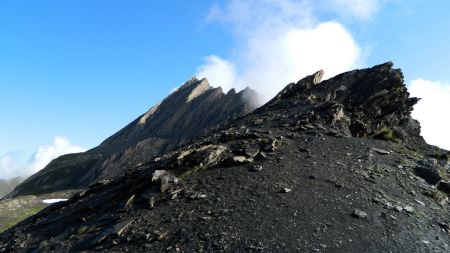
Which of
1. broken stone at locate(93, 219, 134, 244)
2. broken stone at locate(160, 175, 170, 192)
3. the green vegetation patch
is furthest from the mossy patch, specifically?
broken stone at locate(93, 219, 134, 244)

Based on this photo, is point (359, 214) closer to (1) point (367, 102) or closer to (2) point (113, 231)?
(2) point (113, 231)

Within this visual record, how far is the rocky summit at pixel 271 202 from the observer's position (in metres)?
25.5

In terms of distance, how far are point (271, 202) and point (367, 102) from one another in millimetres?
33707

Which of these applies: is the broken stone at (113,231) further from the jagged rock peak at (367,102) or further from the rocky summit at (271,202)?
the jagged rock peak at (367,102)

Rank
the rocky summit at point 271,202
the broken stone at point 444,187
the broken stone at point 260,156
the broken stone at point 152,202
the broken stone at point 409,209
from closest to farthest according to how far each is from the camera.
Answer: the rocky summit at point 271,202 < the broken stone at point 409,209 < the broken stone at point 152,202 < the broken stone at point 444,187 < the broken stone at point 260,156

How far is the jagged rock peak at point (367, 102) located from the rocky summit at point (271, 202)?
288cm

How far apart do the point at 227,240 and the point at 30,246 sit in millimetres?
16096

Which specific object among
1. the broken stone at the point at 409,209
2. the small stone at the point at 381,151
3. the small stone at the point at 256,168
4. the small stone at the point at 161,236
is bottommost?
the broken stone at the point at 409,209

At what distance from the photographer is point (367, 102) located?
58.2m

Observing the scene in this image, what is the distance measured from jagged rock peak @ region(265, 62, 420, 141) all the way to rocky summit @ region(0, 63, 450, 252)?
288 centimetres

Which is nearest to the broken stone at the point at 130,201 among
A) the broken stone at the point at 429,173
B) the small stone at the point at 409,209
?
the small stone at the point at 409,209

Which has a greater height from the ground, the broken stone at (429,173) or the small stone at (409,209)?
the broken stone at (429,173)

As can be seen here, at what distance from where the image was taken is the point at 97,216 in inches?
1310

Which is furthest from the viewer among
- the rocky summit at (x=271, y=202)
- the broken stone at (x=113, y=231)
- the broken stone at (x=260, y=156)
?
the broken stone at (x=260, y=156)
